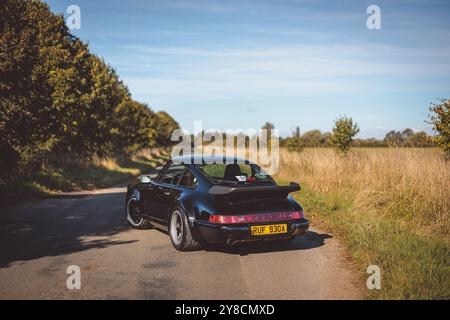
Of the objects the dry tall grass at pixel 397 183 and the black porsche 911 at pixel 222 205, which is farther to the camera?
the dry tall grass at pixel 397 183

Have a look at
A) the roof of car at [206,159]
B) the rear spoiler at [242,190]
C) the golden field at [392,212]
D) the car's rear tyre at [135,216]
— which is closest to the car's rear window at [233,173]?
the roof of car at [206,159]

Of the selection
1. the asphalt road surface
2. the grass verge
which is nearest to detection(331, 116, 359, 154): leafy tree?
the grass verge

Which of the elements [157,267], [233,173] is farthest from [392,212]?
[157,267]

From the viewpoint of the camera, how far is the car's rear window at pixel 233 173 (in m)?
6.88

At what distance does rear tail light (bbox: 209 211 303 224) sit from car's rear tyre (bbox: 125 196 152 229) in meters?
2.74

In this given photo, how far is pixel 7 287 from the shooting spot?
190 inches

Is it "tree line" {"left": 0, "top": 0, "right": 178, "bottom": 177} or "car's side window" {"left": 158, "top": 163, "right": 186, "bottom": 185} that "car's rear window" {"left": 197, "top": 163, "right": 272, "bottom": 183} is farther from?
"tree line" {"left": 0, "top": 0, "right": 178, "bottom": 177}

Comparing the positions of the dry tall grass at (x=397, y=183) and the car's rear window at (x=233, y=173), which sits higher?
the car's rear window at (x=233, y=173)

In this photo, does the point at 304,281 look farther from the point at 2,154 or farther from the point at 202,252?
the point at 2,154

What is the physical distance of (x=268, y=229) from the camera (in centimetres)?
606

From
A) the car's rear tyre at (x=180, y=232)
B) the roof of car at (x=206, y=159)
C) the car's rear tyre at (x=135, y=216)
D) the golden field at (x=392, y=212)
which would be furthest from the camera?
the car's rear tyre at (x=135, y=216)

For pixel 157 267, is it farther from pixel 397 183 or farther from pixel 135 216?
pixel 397 183

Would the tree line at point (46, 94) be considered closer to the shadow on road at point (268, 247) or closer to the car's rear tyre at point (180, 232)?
the car's rear tyre at point (180, 232)

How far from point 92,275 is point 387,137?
9.85m
